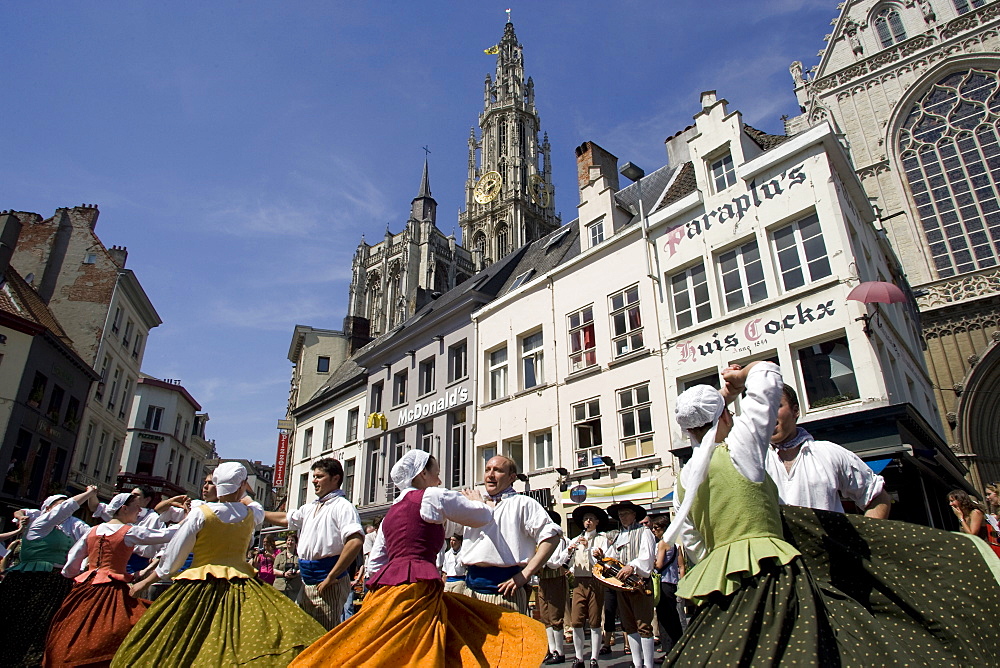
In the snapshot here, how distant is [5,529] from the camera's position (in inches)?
885

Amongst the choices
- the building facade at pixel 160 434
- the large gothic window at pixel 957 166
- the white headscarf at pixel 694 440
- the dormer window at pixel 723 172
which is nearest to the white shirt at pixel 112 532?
the white headscarf at pixel 694 440

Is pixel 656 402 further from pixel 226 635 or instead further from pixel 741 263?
pixel 226 635

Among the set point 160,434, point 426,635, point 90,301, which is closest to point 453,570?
point 426,635

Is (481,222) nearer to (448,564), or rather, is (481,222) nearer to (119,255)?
(119,255)

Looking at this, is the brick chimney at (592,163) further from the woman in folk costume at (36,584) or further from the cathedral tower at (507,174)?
the cathedral tower at (507,174)

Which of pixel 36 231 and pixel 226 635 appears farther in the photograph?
pixel 36 231

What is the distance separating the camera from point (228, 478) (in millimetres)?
4895

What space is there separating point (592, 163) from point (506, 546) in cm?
1820

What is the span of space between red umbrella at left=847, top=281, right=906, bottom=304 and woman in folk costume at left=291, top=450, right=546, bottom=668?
10.1 meters

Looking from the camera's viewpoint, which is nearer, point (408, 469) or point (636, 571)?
point (408, 469)

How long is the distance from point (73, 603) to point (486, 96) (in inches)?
4064

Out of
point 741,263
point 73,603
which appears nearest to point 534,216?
point 741,263

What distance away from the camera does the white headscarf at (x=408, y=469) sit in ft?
14.8

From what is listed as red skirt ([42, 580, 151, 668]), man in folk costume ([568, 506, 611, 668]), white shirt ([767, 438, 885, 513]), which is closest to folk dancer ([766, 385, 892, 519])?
white shirt ([767, 438, 885, 513])
